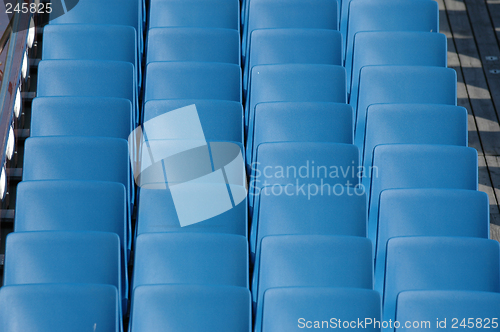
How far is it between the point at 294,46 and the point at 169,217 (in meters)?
0.52

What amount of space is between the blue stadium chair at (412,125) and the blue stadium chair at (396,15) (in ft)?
1.05

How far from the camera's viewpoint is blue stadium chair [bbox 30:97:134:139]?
39.8 inches

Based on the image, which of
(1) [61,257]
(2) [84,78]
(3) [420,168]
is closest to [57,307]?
(1) [61,257]

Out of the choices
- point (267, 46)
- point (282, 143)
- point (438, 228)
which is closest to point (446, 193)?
point (438, 228)

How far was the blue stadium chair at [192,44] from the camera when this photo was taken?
3.95ft

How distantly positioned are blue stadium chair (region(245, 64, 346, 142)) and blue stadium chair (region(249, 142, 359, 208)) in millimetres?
155

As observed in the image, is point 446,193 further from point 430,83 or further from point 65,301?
point 65,301

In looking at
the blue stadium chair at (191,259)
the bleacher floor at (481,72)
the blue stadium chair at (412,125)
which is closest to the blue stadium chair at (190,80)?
the blue stadium chair at (412,125)

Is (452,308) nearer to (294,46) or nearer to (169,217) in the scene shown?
(169,217)

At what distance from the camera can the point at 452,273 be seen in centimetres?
85

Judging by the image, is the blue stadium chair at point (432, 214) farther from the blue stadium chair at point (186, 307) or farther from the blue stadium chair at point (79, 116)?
the blue stadium chair at point (79, 116)

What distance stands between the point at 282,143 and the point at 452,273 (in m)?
0.35

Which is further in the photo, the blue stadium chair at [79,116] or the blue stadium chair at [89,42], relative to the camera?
the blue stadium chair at [89,42]

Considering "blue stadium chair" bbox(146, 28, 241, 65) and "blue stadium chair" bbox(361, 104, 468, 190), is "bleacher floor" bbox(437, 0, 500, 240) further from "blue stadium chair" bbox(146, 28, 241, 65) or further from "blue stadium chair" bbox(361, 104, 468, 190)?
"blue stadium chair" bbox(146, 28, 241, 65)
